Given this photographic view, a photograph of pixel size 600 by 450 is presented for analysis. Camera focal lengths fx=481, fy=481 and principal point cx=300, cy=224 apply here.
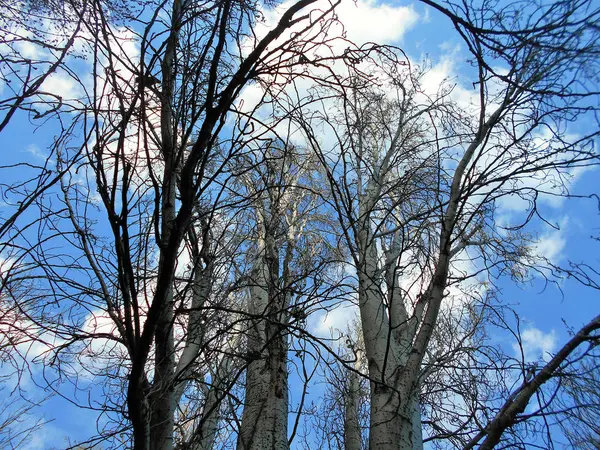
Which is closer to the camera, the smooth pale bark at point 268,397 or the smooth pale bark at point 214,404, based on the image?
the smooth pale bark at point 214,404

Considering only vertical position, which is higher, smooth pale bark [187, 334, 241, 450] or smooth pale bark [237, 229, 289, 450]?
smooth pale bark [237, 229, 289, 450]

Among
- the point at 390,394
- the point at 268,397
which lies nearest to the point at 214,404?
the point at 390,394

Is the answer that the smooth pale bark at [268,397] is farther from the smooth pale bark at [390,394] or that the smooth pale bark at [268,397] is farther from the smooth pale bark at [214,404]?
the smooth pale bark at [390,394]

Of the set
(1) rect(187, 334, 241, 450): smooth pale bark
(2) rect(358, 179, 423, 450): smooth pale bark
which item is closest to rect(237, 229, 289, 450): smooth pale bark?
(1) rect(187, 334, 241, 450): smooth pale bark

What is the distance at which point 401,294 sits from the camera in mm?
4867

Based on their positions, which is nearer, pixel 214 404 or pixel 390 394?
pixel 214 404

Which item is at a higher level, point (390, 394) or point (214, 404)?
point (390, 394)

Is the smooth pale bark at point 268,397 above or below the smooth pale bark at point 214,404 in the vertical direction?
above

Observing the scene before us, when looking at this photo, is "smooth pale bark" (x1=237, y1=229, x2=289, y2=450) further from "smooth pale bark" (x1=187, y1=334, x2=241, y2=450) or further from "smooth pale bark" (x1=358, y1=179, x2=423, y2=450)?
"smooth pale bark" (x1=358, y1=179, x2=423, y2=450)

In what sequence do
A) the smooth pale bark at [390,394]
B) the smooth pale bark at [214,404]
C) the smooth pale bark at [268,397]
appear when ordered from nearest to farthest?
the smooth pale bark at [214,404]
the smooth pale bark at [390,394]
the smooth pale bark at [268,397]

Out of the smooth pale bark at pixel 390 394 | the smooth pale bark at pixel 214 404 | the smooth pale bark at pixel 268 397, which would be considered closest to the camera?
the smooth pale bark at pixel 214 404

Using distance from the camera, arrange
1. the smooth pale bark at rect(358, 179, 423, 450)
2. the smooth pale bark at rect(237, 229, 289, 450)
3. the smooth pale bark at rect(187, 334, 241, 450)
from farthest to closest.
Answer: the smooth pale bark at rect(237, 229, 289, 450), the smooth pale bark at rect(358, 179, 423, 450), the smooth pale bark at rect(187, 334, 241, 450)

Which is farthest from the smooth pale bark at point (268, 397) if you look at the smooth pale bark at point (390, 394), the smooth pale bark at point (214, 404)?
the smooth pale bark at point (390, 394)

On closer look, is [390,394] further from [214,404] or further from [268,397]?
[214,404]
